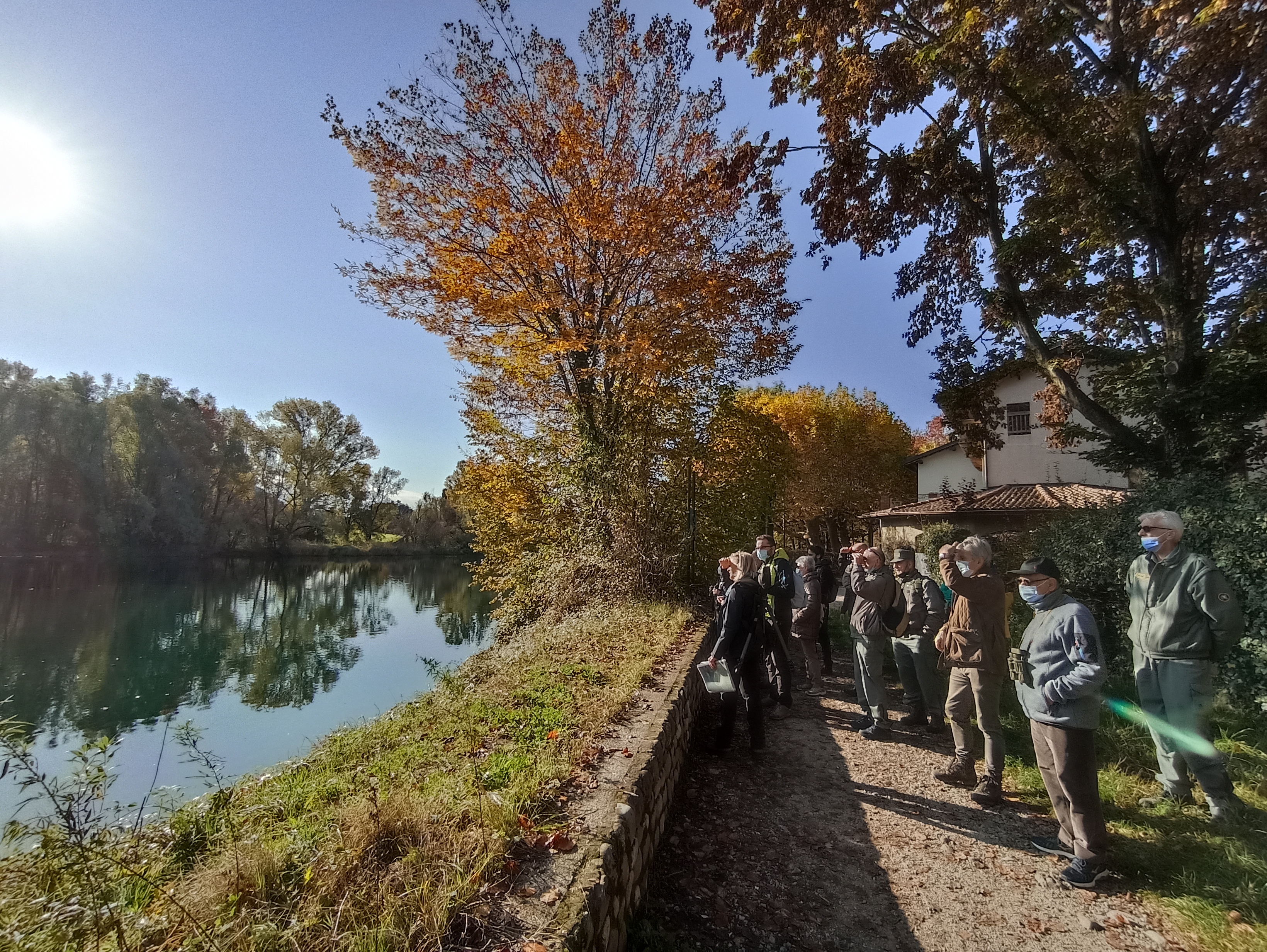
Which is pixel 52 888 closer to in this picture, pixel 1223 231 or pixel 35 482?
pixel 1223 231

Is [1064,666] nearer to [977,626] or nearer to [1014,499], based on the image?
[977,626]

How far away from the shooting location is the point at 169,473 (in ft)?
118

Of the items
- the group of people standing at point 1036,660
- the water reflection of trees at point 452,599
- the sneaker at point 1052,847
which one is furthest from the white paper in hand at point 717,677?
the water reflection of trees at point 452,599

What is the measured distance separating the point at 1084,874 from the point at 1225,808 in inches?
49.3

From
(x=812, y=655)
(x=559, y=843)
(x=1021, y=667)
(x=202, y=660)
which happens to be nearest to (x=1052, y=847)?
(x=1021, y=667)

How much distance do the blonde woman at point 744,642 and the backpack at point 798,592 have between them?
236 cm

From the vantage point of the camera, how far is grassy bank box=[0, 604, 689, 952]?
5.94ft

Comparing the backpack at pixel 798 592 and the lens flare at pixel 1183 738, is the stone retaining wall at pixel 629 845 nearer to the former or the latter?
the backpack at pixel 798 592

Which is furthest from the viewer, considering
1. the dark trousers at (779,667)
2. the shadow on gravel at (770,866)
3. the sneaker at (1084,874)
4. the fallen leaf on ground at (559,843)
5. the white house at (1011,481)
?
the white house at (1011,481)

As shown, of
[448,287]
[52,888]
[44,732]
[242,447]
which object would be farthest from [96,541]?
[52,888]

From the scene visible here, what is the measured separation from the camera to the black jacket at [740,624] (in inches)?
192

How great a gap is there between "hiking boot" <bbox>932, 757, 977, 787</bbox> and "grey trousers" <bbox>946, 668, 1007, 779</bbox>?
0.14 feet

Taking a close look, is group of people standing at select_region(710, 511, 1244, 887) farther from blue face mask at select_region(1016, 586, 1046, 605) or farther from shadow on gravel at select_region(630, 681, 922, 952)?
shadow on gravel at select_region(630, 681, 922, 952)

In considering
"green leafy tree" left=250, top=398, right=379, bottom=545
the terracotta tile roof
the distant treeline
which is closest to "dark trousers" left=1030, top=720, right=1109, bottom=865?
the terracotta tile roof
